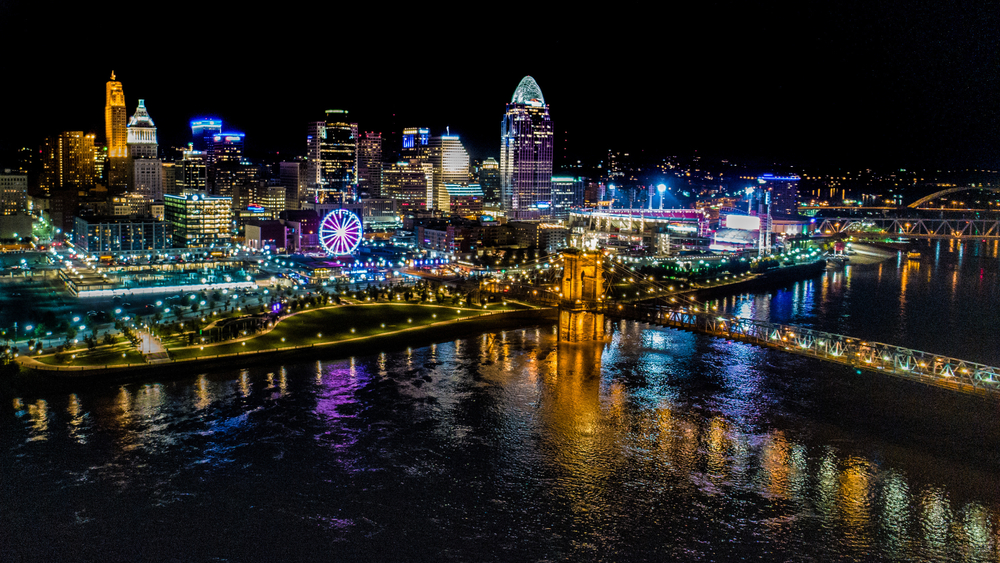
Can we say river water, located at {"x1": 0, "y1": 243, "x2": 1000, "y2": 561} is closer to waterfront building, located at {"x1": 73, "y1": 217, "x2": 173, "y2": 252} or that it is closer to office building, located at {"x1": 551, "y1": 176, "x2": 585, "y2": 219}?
waterfront building, located at {"x1": 73, "y1": 217, "x2": 173, "y2": 252}

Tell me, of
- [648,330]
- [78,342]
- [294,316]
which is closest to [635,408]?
[648,330]

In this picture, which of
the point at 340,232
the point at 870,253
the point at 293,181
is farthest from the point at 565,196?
the point at 340,232

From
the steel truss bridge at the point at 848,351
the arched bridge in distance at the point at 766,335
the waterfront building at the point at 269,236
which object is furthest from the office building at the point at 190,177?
the steel truss bridge at the point at 848,351

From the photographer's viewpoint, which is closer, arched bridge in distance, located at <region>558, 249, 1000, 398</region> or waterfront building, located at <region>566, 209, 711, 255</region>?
arched bridge in distance, located at <region>558, 249, 1000, 398</region>

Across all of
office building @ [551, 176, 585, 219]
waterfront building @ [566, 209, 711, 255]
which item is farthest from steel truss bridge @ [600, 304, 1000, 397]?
office building @ [551, 176, 585, 219]

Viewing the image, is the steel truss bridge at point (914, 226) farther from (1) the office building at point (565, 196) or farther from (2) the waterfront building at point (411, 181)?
(2) the waterfront building at point (411, 181)

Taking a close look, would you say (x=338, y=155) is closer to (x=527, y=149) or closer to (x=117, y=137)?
(x=527, y=149)
